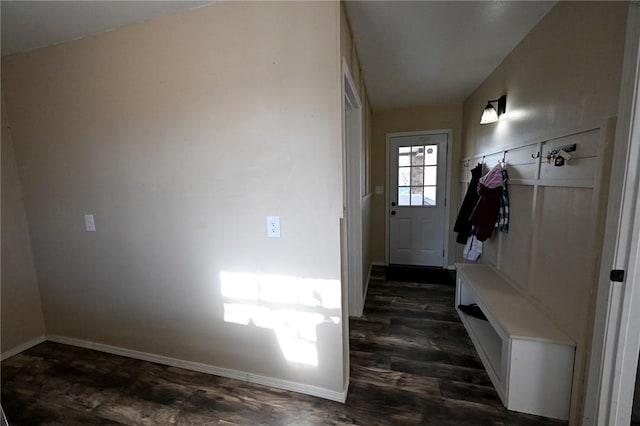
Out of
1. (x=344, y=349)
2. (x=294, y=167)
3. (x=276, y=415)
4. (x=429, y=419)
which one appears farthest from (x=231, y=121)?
(x=429, y=419)

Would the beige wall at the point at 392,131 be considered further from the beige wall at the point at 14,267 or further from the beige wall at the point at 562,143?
the beige wall at the point at 14,267

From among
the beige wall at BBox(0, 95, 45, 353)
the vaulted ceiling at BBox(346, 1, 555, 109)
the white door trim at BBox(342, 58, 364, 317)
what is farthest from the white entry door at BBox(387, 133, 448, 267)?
the beige wall at BBox(0, 95, 45, 353)

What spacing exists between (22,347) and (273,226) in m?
2.58

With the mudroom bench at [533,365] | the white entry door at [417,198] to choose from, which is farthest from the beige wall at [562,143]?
the white entry door at [417,198]

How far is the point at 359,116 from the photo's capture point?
2.32 m

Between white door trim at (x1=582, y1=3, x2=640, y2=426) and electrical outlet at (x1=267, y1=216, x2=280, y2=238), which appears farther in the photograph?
electrical outlet at (x1=267, y1=216, x2=280, y2=238)

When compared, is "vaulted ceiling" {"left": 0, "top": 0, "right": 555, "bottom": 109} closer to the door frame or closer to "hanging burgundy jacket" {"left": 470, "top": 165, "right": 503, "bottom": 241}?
"hanging burgundy jacket" {"left": 470, "top": 165, "right": 503, "bottom": 241}

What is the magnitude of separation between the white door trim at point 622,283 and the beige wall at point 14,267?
391 centimetres

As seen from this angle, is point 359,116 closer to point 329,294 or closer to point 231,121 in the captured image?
point 231,121

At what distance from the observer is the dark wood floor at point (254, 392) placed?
59.9 inches

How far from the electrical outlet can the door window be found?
2.81 meters

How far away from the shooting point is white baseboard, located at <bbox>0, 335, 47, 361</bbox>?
210 centimetres

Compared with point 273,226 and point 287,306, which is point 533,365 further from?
point 273,226

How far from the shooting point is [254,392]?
5.59ft
